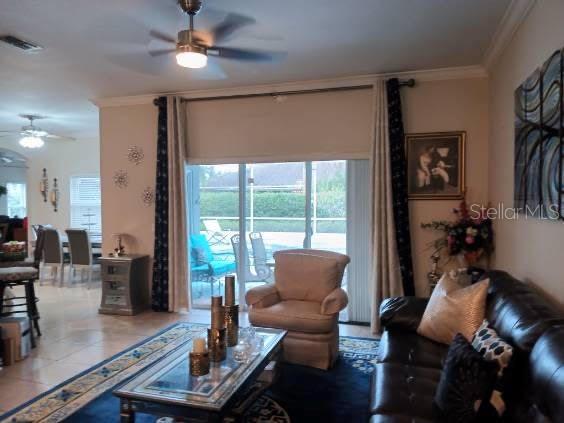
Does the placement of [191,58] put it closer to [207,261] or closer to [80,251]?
[207,261]

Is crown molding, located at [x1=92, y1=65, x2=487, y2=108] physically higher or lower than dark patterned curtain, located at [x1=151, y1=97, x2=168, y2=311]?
higher

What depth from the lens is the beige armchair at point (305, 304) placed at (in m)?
3.37

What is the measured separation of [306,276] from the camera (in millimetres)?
3832

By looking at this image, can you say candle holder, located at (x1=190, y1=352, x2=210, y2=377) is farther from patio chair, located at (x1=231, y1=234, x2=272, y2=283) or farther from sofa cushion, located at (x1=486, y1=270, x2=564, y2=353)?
patio chair, located at (x1=231, y1=234, x2=272, y2=283)

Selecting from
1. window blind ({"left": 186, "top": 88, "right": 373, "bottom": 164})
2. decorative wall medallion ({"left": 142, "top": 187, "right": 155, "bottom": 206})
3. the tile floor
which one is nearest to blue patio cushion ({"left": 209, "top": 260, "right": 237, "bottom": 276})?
the tile floor

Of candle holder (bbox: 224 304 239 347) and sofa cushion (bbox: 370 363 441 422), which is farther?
candle holder (bbox: 224 304 239 347)

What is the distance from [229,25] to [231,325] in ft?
6.79

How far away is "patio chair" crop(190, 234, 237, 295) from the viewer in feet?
17.6

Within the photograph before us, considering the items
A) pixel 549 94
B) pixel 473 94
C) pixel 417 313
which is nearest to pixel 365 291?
pixel 417 313

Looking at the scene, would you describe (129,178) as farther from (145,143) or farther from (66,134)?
(66,134)

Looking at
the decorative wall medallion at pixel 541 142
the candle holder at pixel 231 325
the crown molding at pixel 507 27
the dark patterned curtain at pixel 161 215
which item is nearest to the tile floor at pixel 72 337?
the dark patterned curtain at pixel 161 215

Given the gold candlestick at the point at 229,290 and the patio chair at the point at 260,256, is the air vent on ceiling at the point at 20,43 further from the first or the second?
the patio chair at the point at 260,256

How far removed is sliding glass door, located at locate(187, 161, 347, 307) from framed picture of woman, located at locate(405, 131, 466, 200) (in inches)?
31.2

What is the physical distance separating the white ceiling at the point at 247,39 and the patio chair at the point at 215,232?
1.69 m
